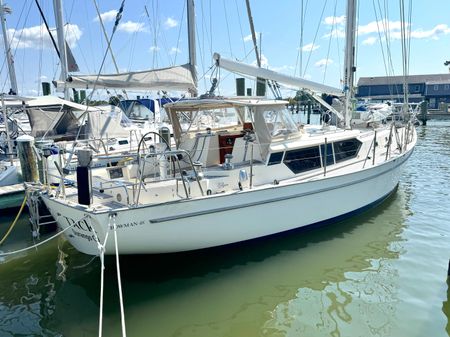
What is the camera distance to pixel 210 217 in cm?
651

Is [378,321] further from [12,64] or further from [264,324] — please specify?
[12,64]

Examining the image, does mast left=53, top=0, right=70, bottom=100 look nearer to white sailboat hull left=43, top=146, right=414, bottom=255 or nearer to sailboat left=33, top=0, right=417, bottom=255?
sailboat left=33, top=0, right=417, bottom=255

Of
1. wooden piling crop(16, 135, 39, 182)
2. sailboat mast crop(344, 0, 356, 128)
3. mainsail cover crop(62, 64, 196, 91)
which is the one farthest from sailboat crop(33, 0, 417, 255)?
wooden piling crop(16, 135, 39, 182)

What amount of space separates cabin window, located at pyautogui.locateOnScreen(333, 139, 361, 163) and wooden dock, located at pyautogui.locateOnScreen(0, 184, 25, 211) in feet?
27.3

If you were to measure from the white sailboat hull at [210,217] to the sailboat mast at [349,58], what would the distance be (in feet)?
12.4

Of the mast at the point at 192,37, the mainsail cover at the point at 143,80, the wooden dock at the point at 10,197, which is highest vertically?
the mast at the point at 192,37

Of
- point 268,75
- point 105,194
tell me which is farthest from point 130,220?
point 268,75

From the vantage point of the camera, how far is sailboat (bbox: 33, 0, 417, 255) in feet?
20.0

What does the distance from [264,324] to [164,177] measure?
10.7 ft

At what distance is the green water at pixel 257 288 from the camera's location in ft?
17.8

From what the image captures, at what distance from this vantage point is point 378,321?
5.46 meters

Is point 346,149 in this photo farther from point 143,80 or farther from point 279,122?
point 143,80

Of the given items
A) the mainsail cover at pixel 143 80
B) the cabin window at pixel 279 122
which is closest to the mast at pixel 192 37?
the mainsail cover at pixel 143 80

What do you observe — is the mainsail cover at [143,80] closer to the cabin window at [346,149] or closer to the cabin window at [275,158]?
the cabin window at [275,158]
